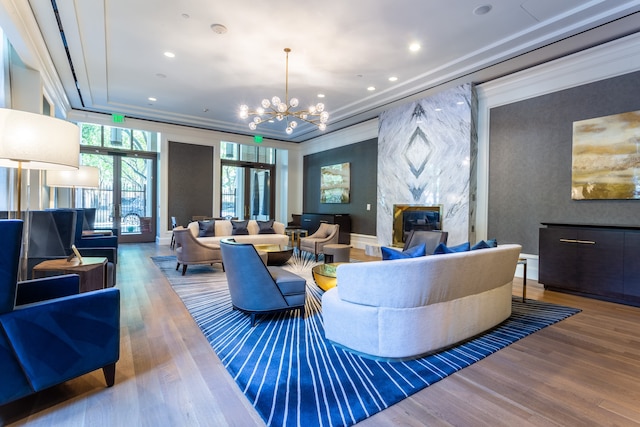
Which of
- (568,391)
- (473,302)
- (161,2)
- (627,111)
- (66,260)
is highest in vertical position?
(161,2)

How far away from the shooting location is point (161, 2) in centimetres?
353

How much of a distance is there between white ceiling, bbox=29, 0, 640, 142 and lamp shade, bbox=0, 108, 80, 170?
2225 mm

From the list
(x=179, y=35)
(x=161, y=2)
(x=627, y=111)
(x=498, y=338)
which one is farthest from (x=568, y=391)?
(x=179, y=35)

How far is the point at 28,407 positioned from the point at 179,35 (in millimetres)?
4270

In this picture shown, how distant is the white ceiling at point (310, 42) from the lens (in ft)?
11.8

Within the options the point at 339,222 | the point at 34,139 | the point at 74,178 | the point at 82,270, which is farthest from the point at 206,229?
the point at 34,139

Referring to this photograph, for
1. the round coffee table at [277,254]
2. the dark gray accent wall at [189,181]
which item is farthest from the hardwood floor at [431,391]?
the dark gray accent wall at [189,181]

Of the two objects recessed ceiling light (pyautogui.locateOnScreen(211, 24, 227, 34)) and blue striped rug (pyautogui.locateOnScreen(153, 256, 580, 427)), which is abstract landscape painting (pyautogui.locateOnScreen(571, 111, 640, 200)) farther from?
Answer: recessed ceiling light (pyautogui.locateOnScreen(211, 24, 227, 34))

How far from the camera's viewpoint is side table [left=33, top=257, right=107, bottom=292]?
2.81 m

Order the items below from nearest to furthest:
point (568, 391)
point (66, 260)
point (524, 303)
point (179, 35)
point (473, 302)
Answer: point (568, 391) → point (473, 302) → point (66, 260) → point (524, 303) → point (179, 35)

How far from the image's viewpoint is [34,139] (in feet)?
6.86

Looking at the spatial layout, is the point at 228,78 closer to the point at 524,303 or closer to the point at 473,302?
the point at 473,302

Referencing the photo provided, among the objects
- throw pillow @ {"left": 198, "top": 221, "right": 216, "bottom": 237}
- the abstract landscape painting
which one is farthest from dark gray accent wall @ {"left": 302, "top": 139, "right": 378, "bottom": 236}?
the abstract landscape painting

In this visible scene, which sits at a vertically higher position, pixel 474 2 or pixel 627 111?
pixel 474 2
